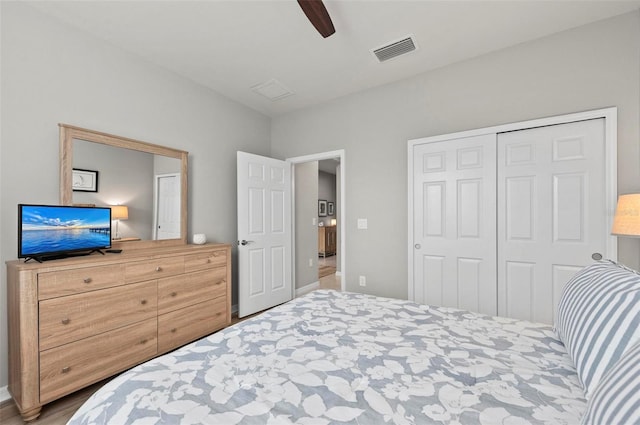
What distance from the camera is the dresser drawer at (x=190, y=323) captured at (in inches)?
91.8

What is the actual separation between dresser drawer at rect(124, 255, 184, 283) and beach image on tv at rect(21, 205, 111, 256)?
336 millimetres

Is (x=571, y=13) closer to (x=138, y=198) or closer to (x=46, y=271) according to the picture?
(x=138, y=198)

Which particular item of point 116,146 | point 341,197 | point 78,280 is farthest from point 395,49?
point 78,280

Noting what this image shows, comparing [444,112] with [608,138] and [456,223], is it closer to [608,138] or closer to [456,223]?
[456,223]

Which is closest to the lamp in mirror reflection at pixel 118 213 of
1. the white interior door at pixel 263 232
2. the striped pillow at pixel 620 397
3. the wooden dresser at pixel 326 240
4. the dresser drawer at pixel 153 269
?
the dresser drawer at pixel 153 269

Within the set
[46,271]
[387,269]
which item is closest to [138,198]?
[46,271]

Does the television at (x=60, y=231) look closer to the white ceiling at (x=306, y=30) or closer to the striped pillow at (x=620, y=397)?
the white ceiling at (x=306, y=30)

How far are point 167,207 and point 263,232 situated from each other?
115 cm

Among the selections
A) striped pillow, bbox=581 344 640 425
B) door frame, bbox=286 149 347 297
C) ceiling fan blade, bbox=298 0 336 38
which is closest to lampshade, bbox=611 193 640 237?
striped pillow, bbox=581 344 640 425

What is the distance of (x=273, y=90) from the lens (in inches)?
130

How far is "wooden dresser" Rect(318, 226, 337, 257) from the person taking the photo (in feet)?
25.7

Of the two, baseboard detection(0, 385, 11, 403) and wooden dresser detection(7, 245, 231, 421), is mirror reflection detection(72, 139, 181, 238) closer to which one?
wooden dresser detection(7, 245, 231, 421)

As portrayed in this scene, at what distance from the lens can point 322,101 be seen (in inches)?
143

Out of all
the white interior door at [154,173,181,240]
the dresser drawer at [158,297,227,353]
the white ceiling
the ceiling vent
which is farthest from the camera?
the ceiling vent
